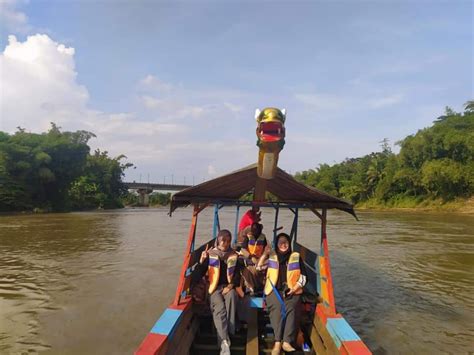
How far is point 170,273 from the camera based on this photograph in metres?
10.0

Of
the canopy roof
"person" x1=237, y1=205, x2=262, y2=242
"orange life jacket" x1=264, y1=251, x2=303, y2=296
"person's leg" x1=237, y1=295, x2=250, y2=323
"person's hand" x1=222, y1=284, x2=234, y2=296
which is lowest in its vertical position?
"person's leg" x1=237, y1=295, x2=250, y2=323

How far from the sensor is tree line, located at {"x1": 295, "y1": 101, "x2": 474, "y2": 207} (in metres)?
38.6

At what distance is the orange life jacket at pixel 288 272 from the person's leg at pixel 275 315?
10cm

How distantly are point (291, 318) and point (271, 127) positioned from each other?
2.11m

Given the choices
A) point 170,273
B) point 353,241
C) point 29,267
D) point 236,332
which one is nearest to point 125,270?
point 170,273

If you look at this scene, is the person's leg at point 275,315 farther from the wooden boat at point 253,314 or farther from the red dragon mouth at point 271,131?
the red dragon mouth at point 271,131

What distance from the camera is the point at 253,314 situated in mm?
4316

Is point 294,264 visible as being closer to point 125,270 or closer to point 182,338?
point 182,338

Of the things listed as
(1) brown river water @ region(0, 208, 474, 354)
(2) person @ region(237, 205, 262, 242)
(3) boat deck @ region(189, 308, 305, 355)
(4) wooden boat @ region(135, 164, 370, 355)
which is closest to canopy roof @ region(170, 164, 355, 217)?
(4) wooden boat @ region(135, 164, 370, 355)

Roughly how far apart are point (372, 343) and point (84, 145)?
41.9m

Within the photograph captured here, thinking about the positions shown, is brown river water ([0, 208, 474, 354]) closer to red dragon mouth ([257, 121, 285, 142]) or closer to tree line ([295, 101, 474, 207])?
red dragon mouth ([257, 121, 285, 142])

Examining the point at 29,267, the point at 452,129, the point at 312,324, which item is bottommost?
the point at 29,267

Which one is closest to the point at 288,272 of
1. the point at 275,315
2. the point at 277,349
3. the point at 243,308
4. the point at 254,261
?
the point at 275,315

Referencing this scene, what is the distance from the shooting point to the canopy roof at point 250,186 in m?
4.24
